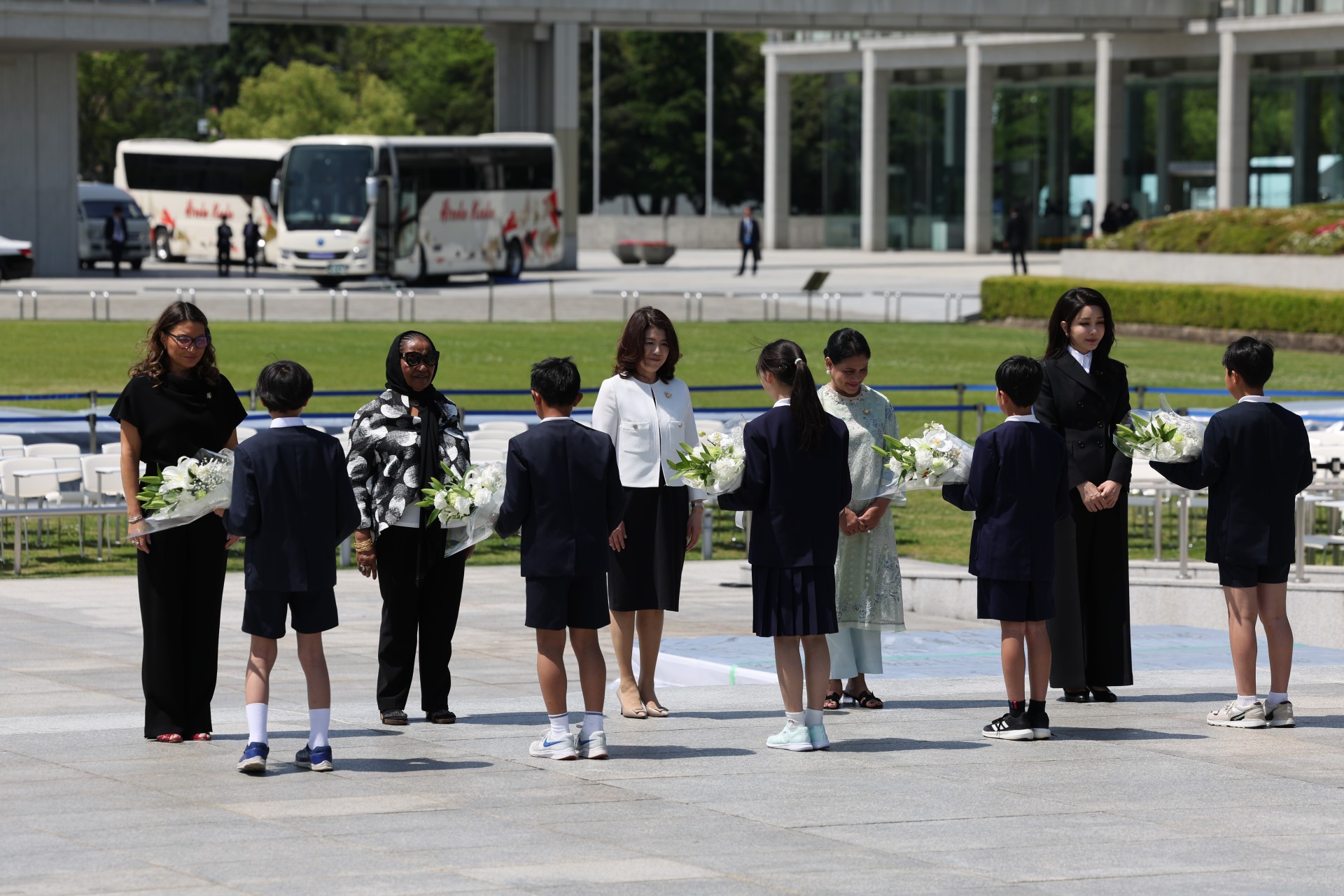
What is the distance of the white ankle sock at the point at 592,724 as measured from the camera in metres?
7.79

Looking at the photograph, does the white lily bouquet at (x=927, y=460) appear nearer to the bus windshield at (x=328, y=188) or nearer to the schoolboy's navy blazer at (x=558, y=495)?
the schoolboy's navy blazer at (x=558, y=495)

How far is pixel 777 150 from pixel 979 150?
8.97m

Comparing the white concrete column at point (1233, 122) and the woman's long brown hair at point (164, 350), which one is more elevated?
the white concrete column at point (1233, 122)

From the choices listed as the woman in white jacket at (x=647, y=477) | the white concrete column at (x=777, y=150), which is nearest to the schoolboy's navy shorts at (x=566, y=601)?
the woman in white jacket at (x=647, y=477)

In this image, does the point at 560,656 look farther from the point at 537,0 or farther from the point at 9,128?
the point at 537,0

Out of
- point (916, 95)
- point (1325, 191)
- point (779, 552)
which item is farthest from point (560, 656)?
point (916, 95)

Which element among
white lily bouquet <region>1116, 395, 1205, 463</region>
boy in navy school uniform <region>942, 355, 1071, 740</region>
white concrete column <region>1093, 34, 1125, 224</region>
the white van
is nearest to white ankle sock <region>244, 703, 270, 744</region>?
boy in navy school uniform <region>942, 355, 1071, 740</region>

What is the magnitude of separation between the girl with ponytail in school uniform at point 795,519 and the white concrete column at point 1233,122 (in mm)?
50807

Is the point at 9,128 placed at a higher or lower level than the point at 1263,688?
higher

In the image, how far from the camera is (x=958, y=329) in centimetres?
3538

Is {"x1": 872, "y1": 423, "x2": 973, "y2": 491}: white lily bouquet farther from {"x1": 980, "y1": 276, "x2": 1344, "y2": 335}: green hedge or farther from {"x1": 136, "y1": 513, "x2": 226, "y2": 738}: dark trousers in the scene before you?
{"x1": 980, "y1": 276, "x2": 1344, "y2": 335}: green hedge

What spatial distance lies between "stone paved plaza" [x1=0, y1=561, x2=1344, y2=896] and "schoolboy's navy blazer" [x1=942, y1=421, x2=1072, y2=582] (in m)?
0.71

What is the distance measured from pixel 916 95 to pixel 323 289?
33552 millimetres

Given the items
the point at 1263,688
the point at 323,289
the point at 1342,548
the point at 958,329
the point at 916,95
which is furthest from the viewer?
the point at 916,95
